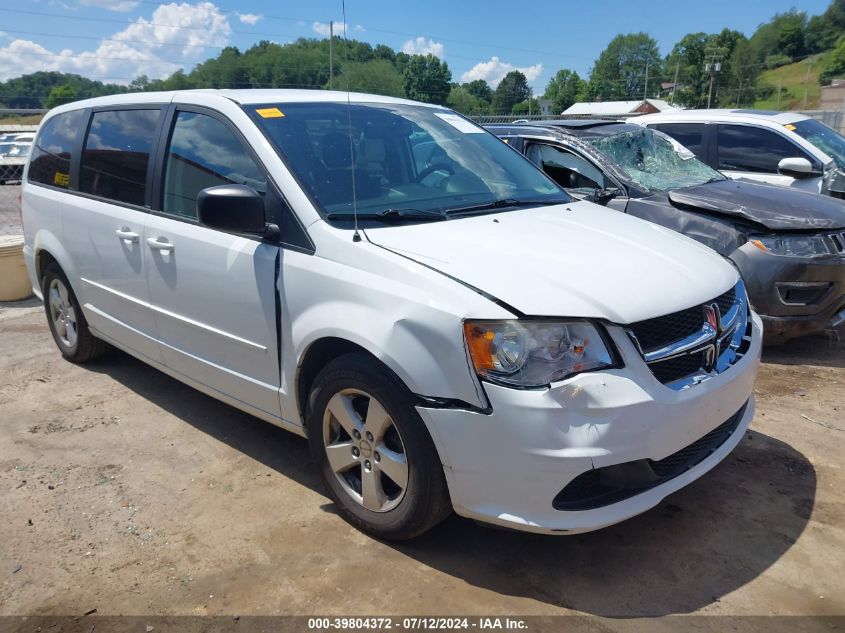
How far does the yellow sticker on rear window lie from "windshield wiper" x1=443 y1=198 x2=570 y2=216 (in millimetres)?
976

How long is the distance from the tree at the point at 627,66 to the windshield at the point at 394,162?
408 feet

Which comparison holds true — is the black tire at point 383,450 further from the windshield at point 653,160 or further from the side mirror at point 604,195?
the windshield at point 653,160

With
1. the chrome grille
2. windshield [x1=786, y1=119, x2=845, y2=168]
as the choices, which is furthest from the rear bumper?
windshield [x1=786, y1=119, x2=845, y2=168]

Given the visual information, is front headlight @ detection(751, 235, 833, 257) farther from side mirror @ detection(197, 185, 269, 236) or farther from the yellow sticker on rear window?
side mirror @ detection(197, 185, 269, 236)

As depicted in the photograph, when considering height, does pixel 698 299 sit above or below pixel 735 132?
below

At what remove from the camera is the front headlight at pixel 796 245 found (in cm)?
493

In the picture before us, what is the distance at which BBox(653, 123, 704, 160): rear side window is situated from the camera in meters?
7.64

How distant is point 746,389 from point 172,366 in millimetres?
2995

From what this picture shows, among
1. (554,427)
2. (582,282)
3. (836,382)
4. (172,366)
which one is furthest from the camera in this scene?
(836,382)

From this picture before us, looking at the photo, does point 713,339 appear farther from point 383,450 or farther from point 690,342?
point 383,450

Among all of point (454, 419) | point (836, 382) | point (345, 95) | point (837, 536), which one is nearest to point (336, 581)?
point (454, 419)

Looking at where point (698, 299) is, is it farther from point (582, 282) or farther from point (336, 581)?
point (336, 581)

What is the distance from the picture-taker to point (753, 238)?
16.4ft

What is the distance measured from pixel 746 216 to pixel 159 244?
402 cm
